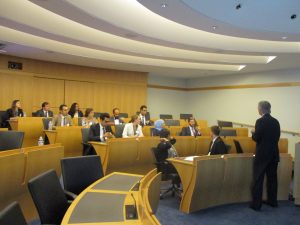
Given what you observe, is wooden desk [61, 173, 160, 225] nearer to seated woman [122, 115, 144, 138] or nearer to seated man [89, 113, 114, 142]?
seated man [89, 113, 114, 142]

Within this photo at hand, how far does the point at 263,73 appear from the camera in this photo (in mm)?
12453

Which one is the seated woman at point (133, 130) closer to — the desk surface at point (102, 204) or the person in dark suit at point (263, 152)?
the person in dark suit at point (263, 152)

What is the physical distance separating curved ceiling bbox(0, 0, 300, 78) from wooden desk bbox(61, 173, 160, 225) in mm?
3384

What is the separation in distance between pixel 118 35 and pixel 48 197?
543 cm

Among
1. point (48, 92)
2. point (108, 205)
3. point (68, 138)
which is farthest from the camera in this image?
point (48, 92)

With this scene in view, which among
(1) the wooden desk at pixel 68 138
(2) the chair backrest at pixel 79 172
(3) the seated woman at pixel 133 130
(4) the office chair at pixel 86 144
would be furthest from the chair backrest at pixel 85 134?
(2) the chair backrest at pixel 79 172

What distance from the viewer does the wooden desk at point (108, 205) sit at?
2.06 meters

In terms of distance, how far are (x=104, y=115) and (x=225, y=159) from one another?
2.93 meters

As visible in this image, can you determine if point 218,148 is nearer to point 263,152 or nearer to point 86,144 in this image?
point 263,152

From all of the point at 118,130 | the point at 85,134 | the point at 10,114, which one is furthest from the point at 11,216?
the point at 10,114

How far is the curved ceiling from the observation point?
5.94 meters

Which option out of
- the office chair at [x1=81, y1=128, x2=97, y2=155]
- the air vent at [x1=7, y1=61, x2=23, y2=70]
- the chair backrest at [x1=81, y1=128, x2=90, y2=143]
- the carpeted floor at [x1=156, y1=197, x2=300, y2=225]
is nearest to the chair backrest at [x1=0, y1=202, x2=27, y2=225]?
the carpeted floor at [x1=156, y1=197, x2=300, y2=225]

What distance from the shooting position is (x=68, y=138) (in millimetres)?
7203

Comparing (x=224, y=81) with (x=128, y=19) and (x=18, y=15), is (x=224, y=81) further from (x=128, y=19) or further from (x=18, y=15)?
(x=18, y=15)
